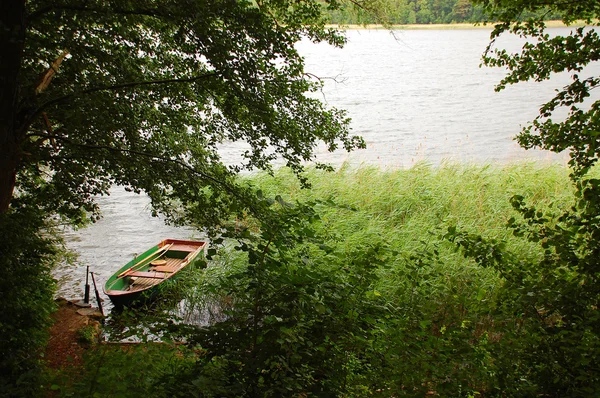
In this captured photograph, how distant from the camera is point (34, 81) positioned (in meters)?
5.40

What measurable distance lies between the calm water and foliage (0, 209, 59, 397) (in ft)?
16.3

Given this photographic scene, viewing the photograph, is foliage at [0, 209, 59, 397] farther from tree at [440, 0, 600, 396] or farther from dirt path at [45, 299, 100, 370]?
tree at [440, 0, 600, 396]

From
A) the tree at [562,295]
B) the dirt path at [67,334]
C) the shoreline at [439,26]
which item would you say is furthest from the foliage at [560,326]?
the dirt path at [67,334]

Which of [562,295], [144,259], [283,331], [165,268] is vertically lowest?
[165,268]

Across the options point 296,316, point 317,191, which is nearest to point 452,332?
point 296,316

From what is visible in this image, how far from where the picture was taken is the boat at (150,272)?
31.5 ft

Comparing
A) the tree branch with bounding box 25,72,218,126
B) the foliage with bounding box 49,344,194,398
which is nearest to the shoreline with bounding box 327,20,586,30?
the tree branch with bounding box 25,72,218,126

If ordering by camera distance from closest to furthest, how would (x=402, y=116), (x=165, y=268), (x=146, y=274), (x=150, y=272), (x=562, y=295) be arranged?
1. (x=562, y=295)
2. (x=146, y=274)
3. (x=150, y=272)
4. (x=165, y=268)
5. (x=402, y=116)

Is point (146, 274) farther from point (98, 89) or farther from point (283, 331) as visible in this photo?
point (283, 331)

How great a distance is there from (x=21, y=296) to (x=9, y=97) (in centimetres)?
187

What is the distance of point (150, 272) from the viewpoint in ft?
34.3

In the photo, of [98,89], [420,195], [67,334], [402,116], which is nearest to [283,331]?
[98,89]

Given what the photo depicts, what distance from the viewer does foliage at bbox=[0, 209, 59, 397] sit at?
4.82 meters

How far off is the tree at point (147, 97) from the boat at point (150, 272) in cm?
398
